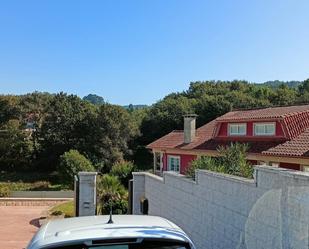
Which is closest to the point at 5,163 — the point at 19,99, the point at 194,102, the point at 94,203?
the point at 19,99

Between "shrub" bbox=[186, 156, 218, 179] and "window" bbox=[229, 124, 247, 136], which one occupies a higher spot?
"window" bbox=[229, 124, 247, 136]

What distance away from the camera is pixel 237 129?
33.3m

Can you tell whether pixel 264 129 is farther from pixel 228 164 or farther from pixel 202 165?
pixel 202 165

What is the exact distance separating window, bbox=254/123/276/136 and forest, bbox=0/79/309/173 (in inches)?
1187

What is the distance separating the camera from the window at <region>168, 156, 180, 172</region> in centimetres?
3890

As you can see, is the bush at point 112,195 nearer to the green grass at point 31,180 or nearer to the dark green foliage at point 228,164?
the dark green foliage at point 228,164

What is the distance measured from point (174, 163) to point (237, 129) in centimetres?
775

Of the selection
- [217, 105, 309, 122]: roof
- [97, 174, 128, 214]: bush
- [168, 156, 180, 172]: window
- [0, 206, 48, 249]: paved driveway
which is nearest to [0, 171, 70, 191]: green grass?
[168, 156, 180, 172]: window

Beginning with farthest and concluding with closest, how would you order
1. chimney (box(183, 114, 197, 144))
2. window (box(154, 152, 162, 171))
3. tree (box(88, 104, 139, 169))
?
tree (box(88, 104, 139, 169)) < window (box(154, 152, 162, 171)) < chimney (box(183, 114, 197, 144))

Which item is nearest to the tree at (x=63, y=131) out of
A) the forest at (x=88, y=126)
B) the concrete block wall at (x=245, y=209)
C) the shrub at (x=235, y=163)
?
the forest at (x=88, y=126)

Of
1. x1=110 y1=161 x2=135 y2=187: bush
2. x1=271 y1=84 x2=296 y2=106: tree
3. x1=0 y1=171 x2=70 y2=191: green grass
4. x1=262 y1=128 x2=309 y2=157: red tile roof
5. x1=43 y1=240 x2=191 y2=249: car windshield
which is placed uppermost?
x1=271 y1=84 x2=296 y2=106: tree

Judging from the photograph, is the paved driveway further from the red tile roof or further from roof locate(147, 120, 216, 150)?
the red tile roof

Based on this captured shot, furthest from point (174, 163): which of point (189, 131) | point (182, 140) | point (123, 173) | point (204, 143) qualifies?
point (123, 173)

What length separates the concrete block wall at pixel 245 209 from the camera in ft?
21.5
